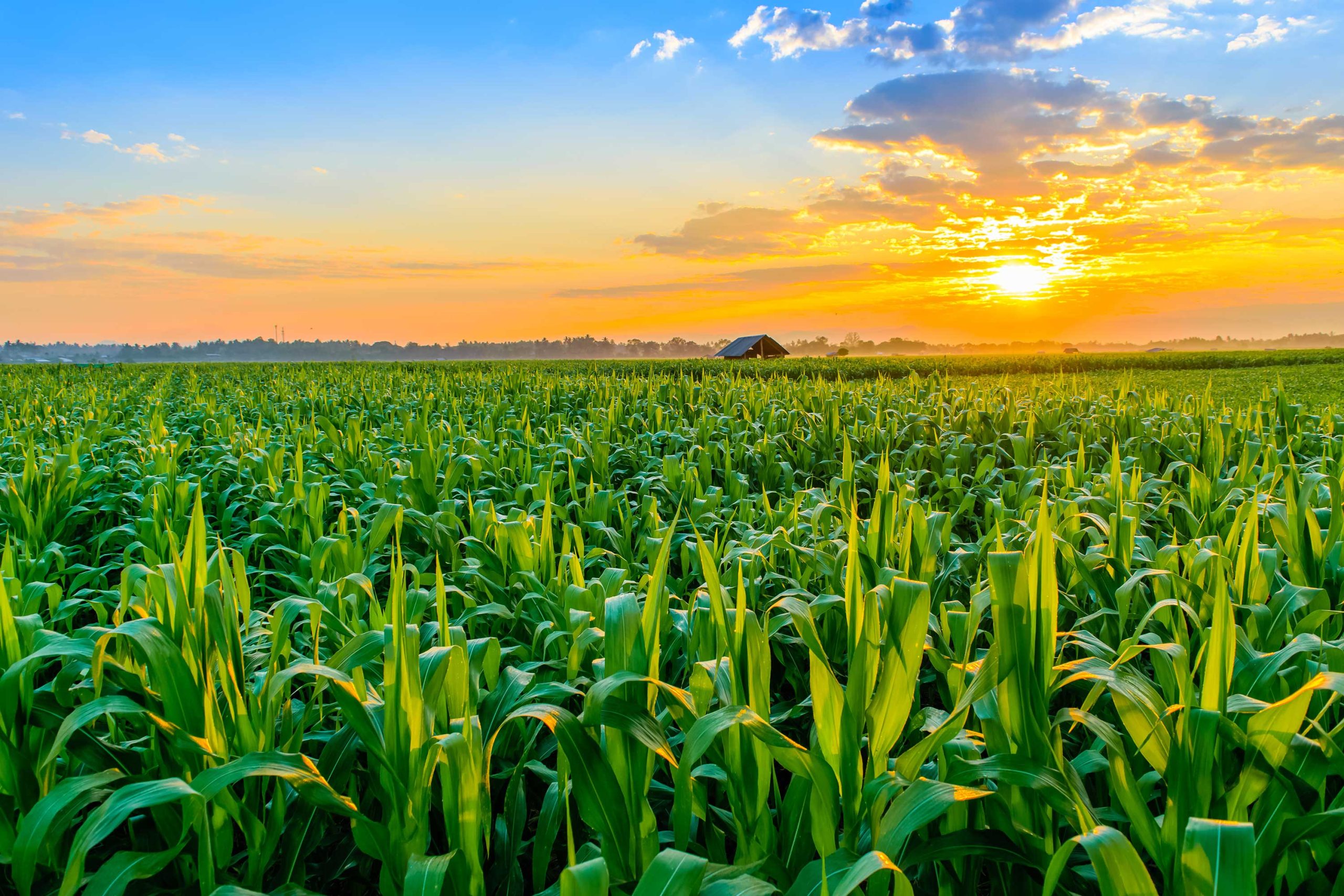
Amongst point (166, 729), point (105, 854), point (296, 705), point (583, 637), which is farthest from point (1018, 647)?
point (105, 854)

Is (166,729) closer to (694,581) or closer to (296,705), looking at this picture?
(296,705)

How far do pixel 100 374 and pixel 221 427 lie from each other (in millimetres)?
26582

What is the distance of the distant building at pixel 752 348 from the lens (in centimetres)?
7562

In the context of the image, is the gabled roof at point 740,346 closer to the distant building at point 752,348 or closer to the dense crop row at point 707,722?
the distant building at point 752,348

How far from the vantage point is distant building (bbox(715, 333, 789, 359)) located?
75.6 metres

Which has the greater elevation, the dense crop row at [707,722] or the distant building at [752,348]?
the distant building at [752,348]

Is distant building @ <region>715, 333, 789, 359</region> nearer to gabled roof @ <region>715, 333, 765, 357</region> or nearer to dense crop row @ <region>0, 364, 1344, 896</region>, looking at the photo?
gabled roof @ <region>715, 333, 765, 357</region>

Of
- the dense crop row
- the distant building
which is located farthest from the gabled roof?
the dense crop row

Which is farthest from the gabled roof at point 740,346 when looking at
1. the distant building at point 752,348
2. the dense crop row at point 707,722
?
the dense crop row at point 707,722

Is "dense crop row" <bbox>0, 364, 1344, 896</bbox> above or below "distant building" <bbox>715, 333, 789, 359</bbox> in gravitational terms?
below

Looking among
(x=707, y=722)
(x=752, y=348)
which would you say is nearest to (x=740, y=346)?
(x=752, y=348)

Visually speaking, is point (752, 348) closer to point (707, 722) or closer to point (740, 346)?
point (740, 346)

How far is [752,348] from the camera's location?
7625 cm

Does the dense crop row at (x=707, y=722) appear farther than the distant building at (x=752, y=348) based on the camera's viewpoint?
No
